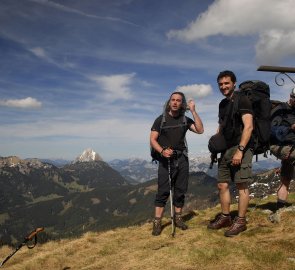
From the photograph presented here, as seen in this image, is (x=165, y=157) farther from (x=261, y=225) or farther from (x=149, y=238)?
(x=261, y=225)

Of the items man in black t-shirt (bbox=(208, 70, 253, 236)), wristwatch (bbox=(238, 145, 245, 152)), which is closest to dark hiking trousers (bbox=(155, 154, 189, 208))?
man in black t-shirt (bbox=(208, 70, 253, 236))

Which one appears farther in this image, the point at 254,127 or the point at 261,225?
the point at 261,225

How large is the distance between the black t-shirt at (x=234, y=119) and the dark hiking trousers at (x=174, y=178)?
223cm

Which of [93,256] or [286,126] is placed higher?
[286,126]

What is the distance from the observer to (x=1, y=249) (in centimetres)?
1549

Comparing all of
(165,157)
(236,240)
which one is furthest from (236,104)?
(236,240)

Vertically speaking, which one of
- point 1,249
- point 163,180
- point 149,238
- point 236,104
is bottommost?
point 1,249

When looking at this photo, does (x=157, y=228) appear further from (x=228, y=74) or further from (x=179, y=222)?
(x=228, y=74)

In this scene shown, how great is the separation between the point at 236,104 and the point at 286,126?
213cm

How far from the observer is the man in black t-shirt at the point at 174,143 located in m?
12.3

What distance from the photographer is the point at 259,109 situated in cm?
1077

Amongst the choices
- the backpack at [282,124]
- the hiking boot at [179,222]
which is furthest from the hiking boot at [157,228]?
the backpack at [282,124]

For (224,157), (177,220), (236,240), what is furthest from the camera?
(177,220)

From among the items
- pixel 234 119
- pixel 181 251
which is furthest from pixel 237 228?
pixel 234 119
